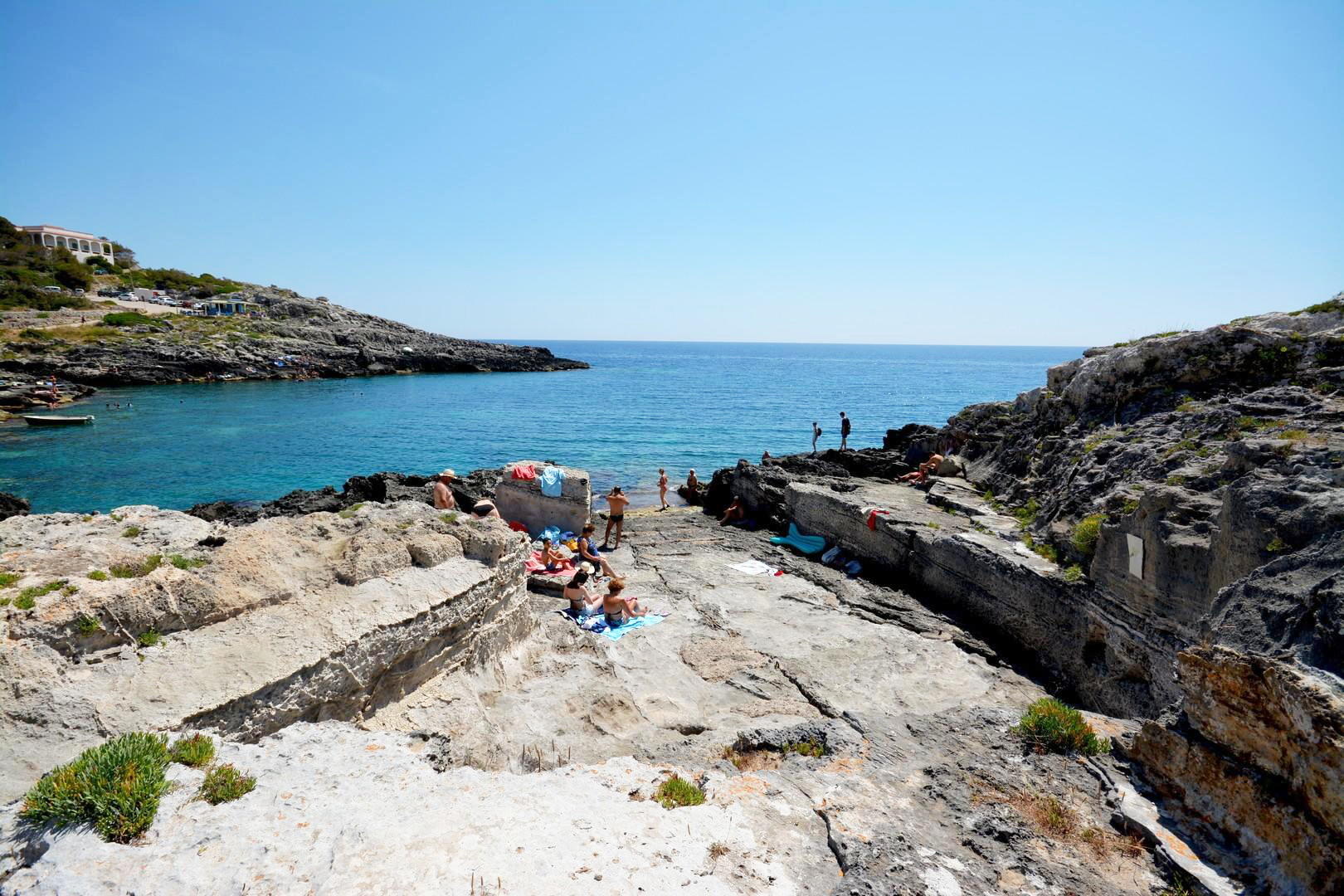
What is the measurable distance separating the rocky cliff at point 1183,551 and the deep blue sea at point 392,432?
45.6 feet

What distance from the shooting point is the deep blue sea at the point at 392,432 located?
27.2 meters

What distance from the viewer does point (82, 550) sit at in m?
6.68

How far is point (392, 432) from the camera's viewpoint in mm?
41688

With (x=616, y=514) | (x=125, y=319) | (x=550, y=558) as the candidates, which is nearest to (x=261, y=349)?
(x=125, y=319)

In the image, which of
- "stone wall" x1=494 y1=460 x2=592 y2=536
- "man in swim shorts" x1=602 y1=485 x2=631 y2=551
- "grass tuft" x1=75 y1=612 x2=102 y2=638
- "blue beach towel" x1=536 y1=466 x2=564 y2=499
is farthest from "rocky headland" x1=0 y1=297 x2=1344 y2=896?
"blue beach towel" x1=536 y1=466 x2=564 y2=499

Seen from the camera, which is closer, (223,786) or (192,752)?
(223,786)

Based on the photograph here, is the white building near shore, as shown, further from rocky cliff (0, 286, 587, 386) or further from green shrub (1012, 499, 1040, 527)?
green shrub (1012, 499, 1040, 527)

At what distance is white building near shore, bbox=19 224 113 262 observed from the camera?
90.6 meters

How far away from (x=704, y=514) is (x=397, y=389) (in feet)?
181

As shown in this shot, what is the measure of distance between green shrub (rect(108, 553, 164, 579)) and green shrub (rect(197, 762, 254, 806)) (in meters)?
2.83

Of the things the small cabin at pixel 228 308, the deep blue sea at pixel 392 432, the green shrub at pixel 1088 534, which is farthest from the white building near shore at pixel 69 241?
the green shrub at pixel 1088 534

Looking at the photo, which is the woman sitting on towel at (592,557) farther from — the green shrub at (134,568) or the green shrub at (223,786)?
the green shrub at (223,786)

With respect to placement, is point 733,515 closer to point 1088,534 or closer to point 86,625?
point 1088,534

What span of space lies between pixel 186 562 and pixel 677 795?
5.45 meters
